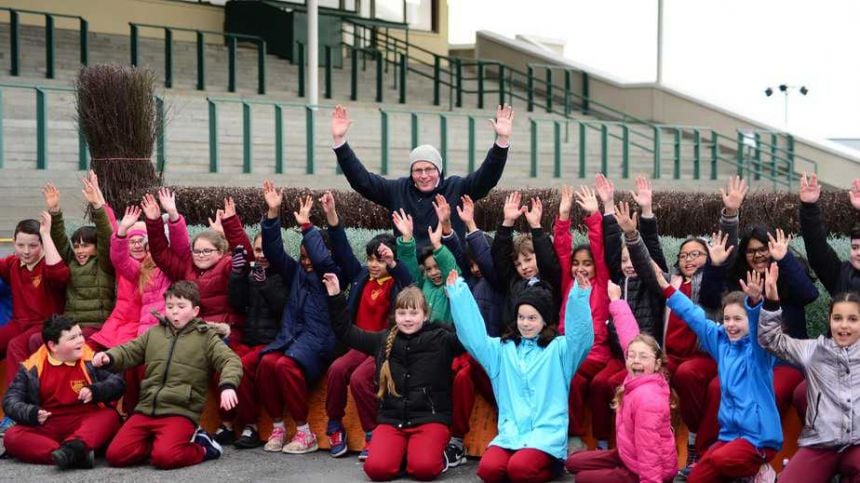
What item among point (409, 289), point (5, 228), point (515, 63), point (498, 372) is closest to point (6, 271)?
point (409, 289)

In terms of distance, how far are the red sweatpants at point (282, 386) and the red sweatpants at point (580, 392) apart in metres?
1.80

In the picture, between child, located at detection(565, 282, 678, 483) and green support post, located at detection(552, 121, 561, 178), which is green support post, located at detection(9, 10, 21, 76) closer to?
green support post, located at detection(552, 121, 561, 178)

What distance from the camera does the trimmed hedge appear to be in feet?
43.4

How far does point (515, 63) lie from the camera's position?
33000 millimetres

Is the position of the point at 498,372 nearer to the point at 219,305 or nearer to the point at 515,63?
the point at 219,305

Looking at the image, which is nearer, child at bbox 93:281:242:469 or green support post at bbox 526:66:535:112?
child at bbox 93:281:242:469

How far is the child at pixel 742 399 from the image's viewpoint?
23.7 feet

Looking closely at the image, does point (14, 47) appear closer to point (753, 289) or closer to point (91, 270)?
point (91, 270)

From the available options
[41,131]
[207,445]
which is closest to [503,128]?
[207,445]

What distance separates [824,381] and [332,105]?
18477 millimetres

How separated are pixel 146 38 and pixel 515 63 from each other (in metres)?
9.25

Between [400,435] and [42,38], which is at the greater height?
[42,38]

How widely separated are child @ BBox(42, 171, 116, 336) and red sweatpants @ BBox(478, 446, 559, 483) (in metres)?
3.36

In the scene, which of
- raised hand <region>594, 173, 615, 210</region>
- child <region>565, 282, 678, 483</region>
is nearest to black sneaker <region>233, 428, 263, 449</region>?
child <region>565, 282, 678, 483</region>
